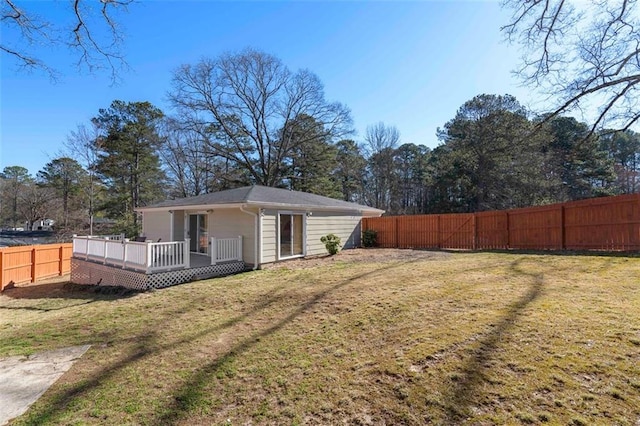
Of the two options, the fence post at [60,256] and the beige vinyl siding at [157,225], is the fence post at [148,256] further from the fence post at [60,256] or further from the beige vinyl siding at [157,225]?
the fence post at [60,256]

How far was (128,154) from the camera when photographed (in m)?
23.1

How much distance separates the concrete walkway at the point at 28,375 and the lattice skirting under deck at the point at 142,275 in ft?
13.5

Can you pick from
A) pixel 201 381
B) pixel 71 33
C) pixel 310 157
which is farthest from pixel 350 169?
pixel 201 381

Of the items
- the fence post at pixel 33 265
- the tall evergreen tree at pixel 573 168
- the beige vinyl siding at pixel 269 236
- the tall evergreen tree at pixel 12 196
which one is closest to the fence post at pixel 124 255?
the beige vinyl siding at pixel 269 236

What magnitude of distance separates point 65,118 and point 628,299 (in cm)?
2672

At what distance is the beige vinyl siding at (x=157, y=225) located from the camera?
1306 centimetres

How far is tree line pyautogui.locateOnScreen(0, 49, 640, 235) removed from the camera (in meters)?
23.1

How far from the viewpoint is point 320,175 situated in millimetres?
28984

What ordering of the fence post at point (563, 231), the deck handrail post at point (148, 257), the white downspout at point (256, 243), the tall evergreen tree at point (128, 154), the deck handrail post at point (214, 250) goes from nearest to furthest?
the deck handrail post at point (148, 257)
the deck handrail post at point (214, 250)
the white downspout at point (256, 243)
the fence post at point (563, 231)
the tall evergreen tree at point (128, 154)

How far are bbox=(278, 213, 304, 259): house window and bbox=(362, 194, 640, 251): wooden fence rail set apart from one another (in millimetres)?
5390

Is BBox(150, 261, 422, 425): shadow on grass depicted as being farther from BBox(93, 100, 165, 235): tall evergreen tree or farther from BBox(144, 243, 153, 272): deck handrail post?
BBox(93, 100, 165, 235): tall evergreen tree

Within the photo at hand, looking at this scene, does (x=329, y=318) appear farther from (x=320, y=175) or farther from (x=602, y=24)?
(x=320, y=175)

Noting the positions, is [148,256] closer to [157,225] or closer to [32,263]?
[157,225]

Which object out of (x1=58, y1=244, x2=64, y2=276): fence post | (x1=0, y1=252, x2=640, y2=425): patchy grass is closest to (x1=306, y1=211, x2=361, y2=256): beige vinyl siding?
(x1=0, y1=252, x2=640, y2=425): patchy grass
